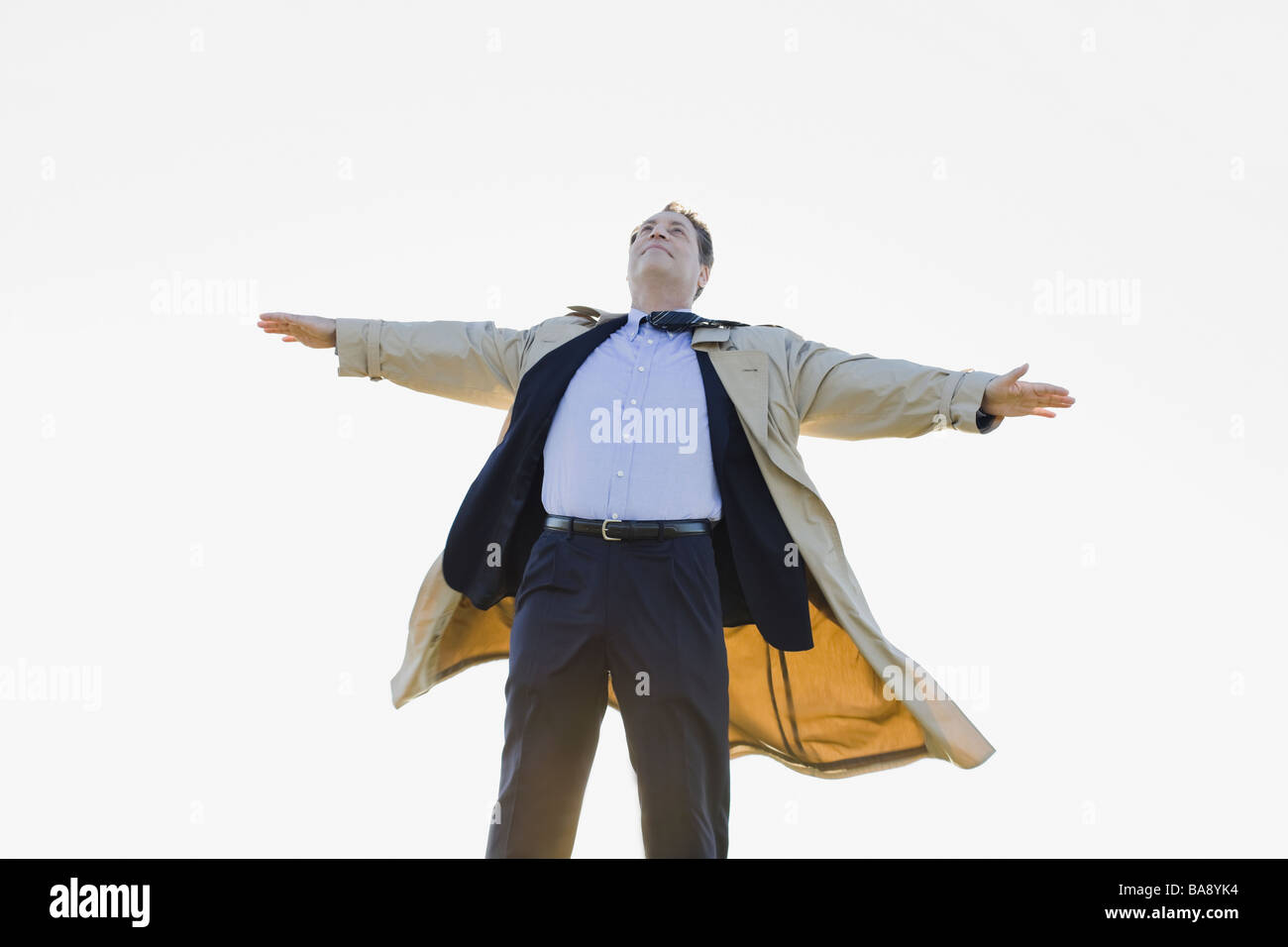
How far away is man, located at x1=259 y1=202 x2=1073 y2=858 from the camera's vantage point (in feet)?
12.6

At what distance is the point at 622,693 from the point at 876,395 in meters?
1.43

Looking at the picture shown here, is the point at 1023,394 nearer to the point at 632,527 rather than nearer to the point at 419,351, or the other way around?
the point at 632,527

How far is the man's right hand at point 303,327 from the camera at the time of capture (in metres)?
4.59

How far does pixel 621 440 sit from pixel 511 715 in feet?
3.28

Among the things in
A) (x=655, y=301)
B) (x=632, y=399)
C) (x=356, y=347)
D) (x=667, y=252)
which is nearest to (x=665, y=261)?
(x=667, y=252)

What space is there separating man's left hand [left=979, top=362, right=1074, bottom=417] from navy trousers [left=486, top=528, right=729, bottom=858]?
3.93 feet

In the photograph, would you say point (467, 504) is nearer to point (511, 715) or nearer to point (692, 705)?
point (511, 715)

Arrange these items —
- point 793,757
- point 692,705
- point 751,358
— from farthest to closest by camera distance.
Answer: point 793,757 < point 751,358 < point 692,705

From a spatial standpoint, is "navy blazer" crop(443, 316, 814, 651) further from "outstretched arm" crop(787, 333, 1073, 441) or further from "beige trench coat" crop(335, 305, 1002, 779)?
"outstretched arm" crop(787, 333, 1073, 441)

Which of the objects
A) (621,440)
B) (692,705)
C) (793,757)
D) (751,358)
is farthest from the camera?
(793,757)

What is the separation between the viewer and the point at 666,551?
3.91 metres

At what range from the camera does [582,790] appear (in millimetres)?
3951

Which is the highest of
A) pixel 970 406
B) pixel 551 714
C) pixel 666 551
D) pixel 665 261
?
pixel 665 261

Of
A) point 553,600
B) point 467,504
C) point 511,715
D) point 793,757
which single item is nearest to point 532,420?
point 467,504
